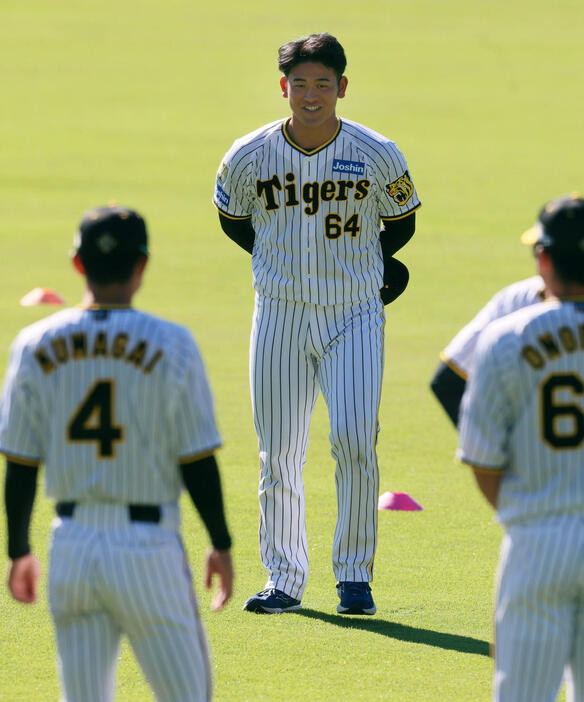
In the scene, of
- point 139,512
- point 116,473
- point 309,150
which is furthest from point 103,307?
point 309,150

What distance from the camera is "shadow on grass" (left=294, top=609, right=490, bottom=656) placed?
568 cm

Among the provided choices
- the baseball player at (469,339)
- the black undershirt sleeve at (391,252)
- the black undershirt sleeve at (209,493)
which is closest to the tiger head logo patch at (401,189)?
the black undershirt sleeve at (391,252)

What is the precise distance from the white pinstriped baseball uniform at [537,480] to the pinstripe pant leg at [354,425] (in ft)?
8.20

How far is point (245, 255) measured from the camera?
1767 centimetres

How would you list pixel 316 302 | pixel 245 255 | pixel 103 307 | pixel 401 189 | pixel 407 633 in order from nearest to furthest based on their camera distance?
pixel 103 307 < pixel 407 633 < pixel 316 302 < pixel 401 189 < pixel 245 255

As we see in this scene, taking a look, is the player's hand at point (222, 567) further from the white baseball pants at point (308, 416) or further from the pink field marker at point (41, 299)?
the pink field marker at point (41, 299)

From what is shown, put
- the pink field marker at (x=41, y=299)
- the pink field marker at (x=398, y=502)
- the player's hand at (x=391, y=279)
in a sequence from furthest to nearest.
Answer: the pink field marker at (x=41, y=299) → the pink field marker at (x=398, y=502) → the player's hand at (x=391, y=279)

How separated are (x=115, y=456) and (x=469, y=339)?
1121mm

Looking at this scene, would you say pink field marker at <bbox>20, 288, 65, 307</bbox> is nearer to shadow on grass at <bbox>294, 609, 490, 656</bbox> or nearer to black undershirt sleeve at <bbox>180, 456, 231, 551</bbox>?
shadow on grass at <bbox>294, 609, 490, 656</bbox>

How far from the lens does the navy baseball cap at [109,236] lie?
3615 millimetres

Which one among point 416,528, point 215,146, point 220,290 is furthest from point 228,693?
point 215,146

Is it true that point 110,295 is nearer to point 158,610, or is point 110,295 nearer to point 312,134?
point 158,610

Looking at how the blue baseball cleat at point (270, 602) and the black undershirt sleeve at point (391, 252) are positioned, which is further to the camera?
the black undershirt sleeve at point (391, 252)

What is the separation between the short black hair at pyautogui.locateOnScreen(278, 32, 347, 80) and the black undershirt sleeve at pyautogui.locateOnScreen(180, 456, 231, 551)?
9.24ft
